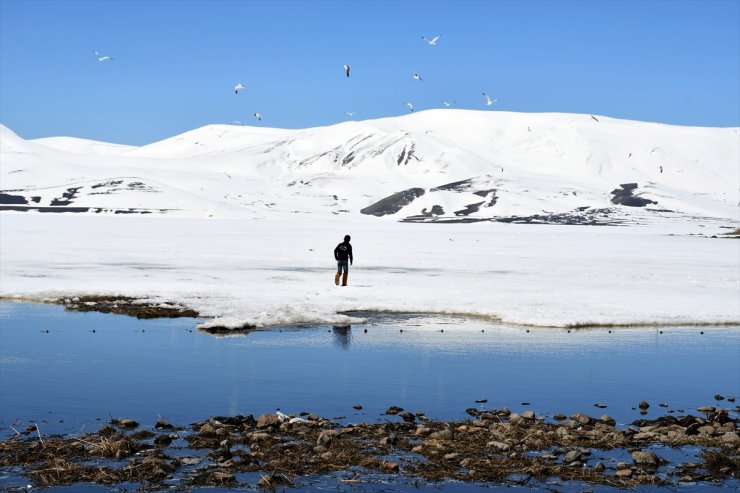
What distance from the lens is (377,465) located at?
13.0 metres

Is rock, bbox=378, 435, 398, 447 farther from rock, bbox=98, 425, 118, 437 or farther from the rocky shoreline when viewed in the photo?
rock, bbox=98, 425, 118, 437

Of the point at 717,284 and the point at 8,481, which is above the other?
the point at 717,284

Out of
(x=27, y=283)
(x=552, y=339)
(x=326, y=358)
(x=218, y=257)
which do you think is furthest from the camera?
(x=218, y=257)

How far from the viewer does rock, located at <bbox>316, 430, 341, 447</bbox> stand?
1385cm

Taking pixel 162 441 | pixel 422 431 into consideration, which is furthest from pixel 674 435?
pixel 162 441

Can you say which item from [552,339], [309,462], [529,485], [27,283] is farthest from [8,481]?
[27,283]

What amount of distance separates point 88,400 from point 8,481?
5101 mm

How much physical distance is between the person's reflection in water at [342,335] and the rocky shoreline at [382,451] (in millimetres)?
8717

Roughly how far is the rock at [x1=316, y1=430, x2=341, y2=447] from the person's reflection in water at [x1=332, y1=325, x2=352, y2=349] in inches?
373

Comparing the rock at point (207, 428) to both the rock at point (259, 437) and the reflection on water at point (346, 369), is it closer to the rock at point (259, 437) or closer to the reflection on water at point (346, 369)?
the rock at point (259, 437)

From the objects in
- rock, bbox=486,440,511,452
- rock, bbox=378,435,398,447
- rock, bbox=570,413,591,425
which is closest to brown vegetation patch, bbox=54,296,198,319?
rock, bbox=378,435,398,447

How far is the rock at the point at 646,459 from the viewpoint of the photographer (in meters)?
13.1

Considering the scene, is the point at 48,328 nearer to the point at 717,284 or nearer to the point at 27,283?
the point at 27,283

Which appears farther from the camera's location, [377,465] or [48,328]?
[48,328]
